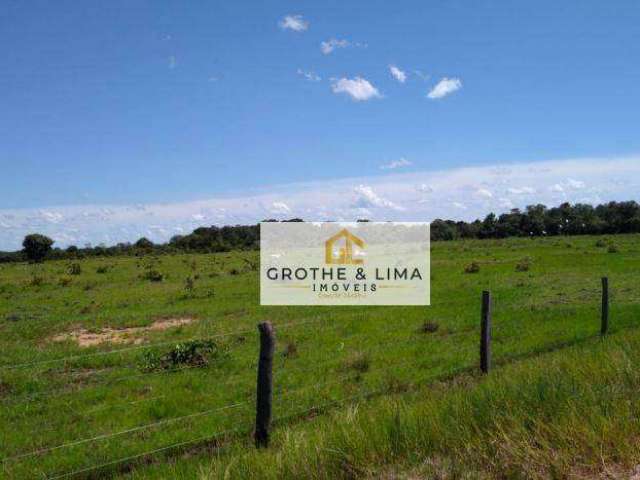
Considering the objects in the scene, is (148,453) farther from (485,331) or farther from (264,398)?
(485,331)

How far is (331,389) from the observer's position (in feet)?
30.0

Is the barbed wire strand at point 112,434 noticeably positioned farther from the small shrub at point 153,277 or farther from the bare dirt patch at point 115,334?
the small shrub at point 153,277

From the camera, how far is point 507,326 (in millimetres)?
13719

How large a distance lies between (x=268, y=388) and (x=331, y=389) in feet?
11.7

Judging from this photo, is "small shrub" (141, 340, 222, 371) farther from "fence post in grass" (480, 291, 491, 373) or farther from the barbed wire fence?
"fence post in grass" (480, 291, 491, 373)

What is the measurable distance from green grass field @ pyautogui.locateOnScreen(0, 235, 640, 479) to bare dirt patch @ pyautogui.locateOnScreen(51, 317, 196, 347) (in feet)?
0.36

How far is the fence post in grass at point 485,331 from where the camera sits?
339 inches

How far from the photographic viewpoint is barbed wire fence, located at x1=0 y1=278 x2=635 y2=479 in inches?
252

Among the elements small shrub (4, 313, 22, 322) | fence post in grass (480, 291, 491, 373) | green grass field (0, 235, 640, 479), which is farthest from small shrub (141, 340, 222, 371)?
small shrub (4, 313, 22, 322)

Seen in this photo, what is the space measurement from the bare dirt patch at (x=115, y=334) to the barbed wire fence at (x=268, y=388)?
2377mm

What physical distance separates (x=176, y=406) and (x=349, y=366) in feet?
11.4

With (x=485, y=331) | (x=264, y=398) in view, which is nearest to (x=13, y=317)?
(x=264, y=398)

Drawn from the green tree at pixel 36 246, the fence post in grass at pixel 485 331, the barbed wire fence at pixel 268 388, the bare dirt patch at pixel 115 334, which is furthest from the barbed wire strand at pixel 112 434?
the green tree at pixel 36 246

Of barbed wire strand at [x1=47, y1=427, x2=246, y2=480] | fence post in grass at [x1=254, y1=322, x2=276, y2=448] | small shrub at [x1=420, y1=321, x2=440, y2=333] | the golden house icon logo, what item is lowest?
barbed wire strand at [x1=47, y1=427, x2=246, y2=480]
